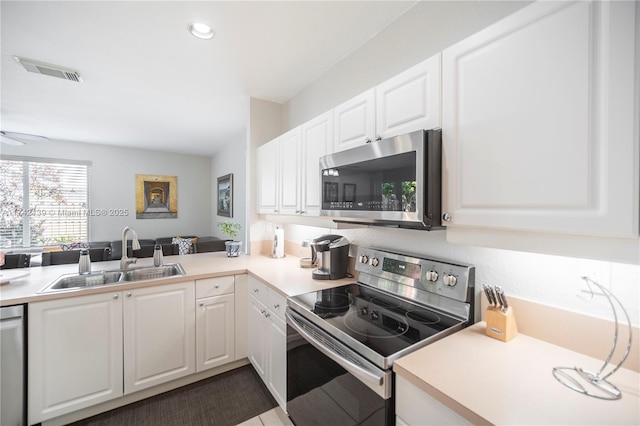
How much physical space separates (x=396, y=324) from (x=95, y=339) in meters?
1.96

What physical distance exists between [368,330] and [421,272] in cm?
47

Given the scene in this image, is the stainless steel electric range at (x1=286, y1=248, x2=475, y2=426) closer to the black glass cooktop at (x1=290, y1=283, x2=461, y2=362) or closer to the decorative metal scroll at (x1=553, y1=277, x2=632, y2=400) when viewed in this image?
the black glass cooktop at (x1=290, y1=283, x2=461, y2=362)

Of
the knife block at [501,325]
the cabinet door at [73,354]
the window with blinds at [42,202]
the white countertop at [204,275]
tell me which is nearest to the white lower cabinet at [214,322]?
the white countertop at [204,275]

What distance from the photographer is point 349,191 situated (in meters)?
1.50

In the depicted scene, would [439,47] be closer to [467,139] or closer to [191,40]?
[467,139]

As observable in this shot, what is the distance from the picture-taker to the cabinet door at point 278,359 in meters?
1.67

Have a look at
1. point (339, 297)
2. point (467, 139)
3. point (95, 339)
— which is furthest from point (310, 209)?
point (95, 339)

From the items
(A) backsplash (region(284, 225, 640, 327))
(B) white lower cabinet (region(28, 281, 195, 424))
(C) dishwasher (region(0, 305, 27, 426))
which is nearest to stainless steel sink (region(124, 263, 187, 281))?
(B) white lower cabinet (region(28, 281, 195, 424))

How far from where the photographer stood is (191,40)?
6.32 feet

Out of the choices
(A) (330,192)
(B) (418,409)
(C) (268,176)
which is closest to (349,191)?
(A) (330,192)

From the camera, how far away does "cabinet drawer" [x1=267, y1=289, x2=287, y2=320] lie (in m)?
1.68

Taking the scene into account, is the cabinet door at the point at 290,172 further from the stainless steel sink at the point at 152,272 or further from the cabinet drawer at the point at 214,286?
the stainless steel sink at the point at 152,272

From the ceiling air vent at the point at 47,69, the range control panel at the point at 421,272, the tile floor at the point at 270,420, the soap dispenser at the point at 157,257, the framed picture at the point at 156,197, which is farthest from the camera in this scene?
the framed picture at the point at 156,197

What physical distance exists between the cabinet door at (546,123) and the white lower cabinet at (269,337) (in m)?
1.23
